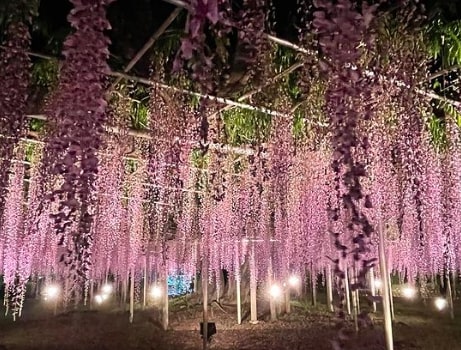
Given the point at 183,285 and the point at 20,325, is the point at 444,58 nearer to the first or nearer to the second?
the point at 20,325

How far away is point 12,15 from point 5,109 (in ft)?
2.46

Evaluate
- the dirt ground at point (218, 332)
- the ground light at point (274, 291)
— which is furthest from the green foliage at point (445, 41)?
the ground light at point (274, 291)

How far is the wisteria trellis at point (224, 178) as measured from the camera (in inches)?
→ 99.0

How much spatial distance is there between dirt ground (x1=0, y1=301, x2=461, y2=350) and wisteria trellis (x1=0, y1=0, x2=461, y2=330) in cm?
122

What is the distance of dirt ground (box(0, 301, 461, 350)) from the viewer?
8.35m

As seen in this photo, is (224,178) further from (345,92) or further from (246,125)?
(345,92)

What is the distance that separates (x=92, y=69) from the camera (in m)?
2.73

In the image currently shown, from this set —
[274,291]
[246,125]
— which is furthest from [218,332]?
[246,125]

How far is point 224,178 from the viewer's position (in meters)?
6.83

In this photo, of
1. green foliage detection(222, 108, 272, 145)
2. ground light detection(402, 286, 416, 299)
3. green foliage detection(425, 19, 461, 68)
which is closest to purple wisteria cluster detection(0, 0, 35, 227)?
green foliage detection(222, 108, 272, 145)

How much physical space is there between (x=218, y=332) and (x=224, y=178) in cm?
436

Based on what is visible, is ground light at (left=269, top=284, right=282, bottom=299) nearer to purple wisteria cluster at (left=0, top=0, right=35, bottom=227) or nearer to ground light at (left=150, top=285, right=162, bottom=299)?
ground light at (left=150, top=285, right=162, bottom=299)

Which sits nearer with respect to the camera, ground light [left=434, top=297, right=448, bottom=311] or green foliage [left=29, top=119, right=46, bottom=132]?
green foliage [left=29, top=119, right=46, bottom=132]

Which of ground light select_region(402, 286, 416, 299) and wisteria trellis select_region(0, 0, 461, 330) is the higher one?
wisteria trellis select_region(0, 0, 461, 330)
